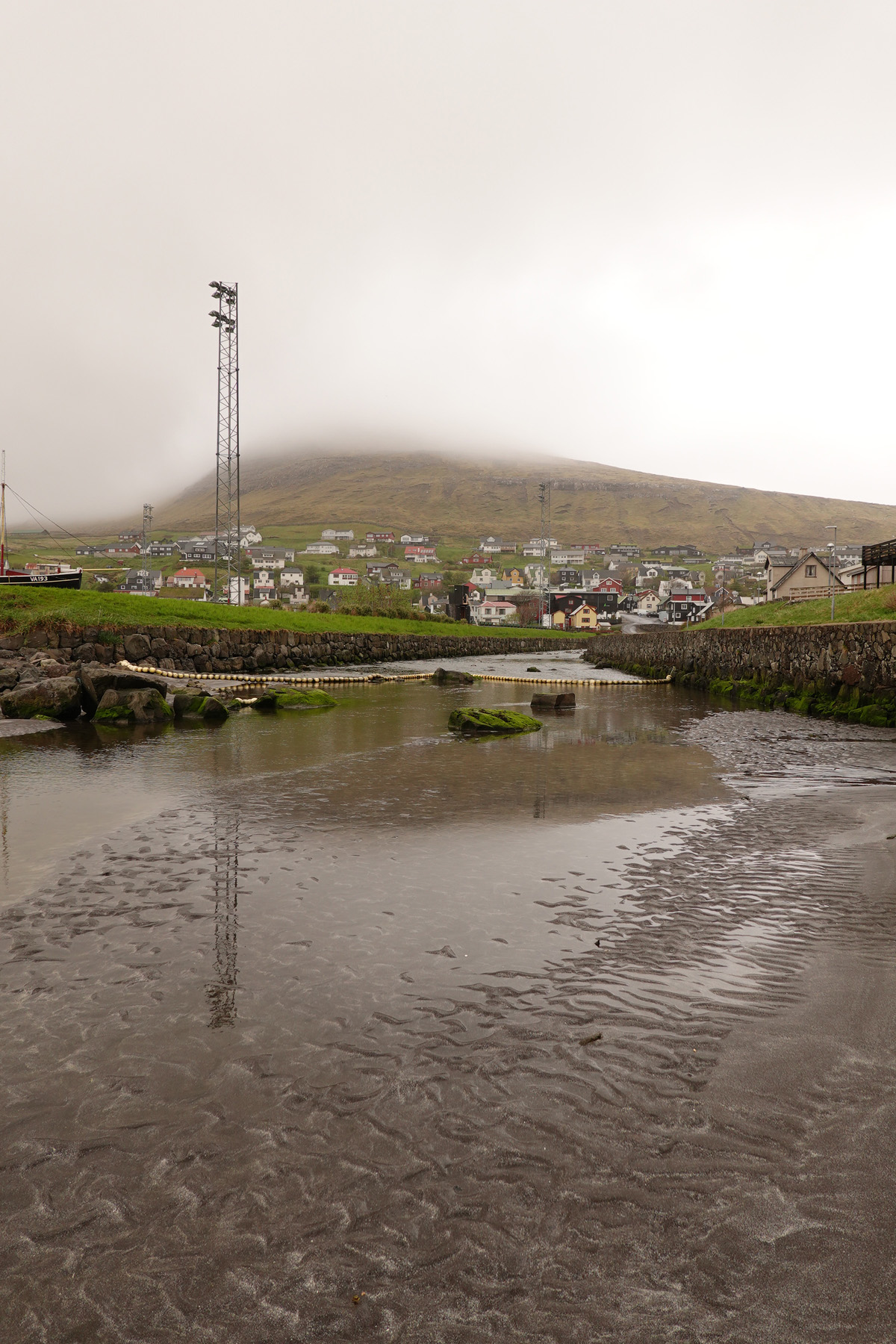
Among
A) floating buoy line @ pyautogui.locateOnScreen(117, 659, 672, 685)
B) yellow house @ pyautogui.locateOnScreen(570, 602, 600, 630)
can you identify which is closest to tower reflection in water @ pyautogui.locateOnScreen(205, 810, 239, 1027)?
floating buoy line @ pyautogui.locateOnScreen(117, 659, 672, 685)

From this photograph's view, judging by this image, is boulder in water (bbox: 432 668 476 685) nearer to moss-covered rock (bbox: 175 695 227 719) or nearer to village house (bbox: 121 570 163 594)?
moss-covered rock (bbox: 175 695 227 719)

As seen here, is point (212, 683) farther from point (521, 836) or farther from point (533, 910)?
point (533, 910)

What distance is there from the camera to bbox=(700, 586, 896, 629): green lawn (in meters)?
27.1

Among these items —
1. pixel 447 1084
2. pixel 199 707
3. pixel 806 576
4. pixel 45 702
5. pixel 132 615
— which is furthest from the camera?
pixel 806 576

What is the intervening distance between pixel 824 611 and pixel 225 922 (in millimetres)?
33834

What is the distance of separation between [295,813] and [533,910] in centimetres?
503

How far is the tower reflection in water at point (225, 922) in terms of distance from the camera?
17.6 feet

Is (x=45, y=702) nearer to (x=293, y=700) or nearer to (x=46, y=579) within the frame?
(x=293, y=700)

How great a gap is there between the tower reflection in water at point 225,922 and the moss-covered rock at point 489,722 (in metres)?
10.9

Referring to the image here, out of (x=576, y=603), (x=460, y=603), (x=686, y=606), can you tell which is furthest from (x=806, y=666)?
(x=576, y=603)

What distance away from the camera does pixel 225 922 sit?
6.98 m

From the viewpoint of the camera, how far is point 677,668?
4488cm

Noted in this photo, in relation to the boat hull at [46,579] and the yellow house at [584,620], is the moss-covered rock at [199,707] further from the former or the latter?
the yellow house at [584,620]

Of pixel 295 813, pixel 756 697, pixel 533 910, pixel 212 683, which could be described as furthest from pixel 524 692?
pixel 533 910
